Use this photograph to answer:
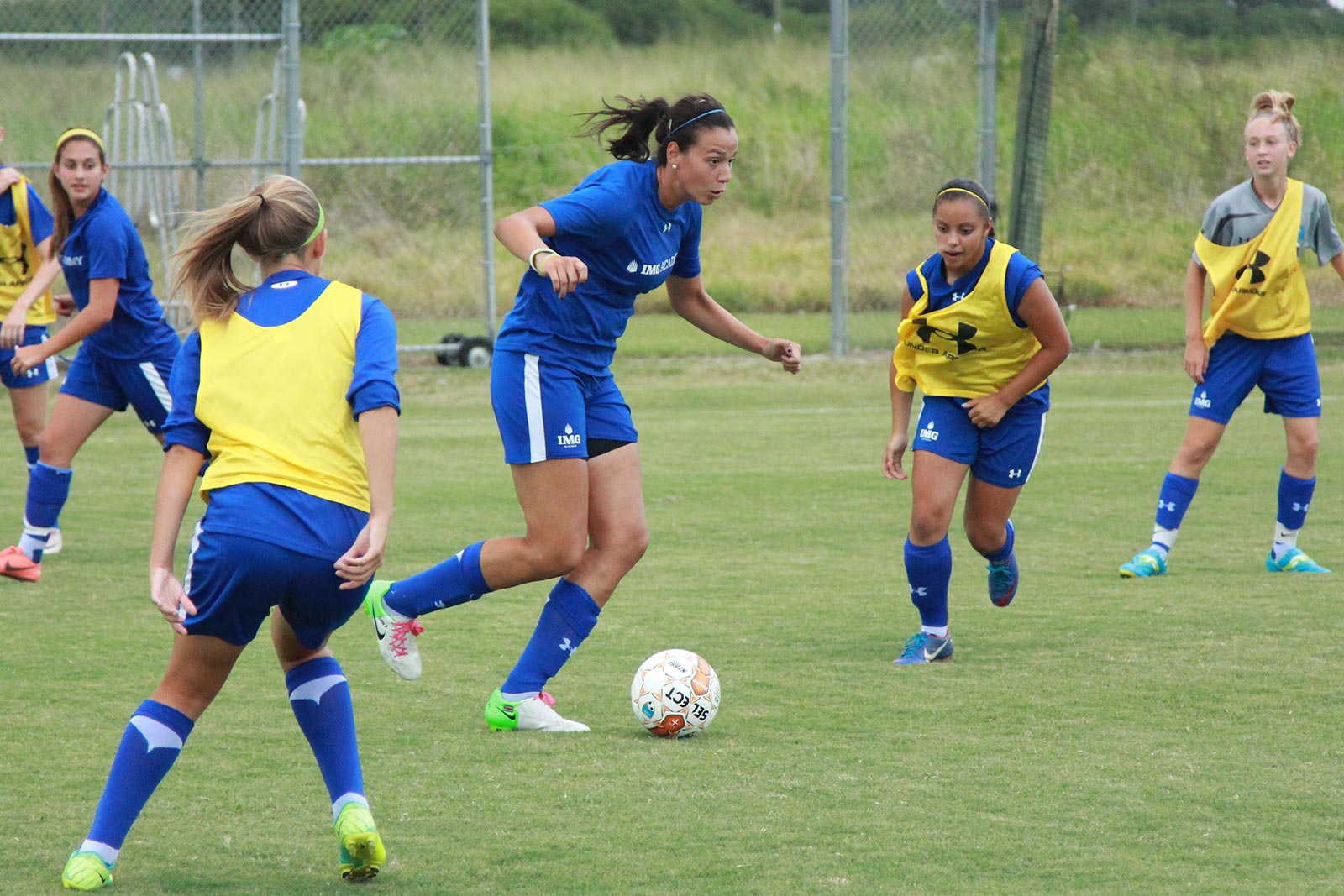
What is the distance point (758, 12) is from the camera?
42281mm

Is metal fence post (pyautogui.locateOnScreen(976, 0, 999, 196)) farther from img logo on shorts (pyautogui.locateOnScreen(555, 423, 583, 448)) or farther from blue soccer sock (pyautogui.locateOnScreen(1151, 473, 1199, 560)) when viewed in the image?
img logo on shorts (pyautogui.locateOnScreen(555, 423, 583, 448))

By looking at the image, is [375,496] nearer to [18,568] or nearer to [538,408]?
[538,408]

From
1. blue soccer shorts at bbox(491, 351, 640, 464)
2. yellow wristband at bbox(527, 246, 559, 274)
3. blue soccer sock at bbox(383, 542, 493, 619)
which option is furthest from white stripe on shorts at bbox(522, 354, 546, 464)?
yellow wristband at bbox(527, 246, 559, 274)

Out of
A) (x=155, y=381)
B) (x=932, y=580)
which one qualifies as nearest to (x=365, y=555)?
(x=932, y=580)

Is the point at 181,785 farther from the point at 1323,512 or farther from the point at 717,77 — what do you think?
the point at 717,77

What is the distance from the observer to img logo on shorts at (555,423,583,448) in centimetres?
460

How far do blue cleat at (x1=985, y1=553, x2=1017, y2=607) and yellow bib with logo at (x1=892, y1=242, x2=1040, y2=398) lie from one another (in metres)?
0.70

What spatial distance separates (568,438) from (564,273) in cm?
76

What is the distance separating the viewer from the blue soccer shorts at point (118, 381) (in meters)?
6.94

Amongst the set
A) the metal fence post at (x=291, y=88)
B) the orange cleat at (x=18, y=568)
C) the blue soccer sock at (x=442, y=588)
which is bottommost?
the orange cleat at (x=18, y=568)

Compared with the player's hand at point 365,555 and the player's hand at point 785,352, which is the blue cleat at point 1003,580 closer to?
the player's hand at point 785,352

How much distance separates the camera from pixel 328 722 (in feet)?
11.4

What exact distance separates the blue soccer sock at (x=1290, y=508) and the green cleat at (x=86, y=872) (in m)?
5.27

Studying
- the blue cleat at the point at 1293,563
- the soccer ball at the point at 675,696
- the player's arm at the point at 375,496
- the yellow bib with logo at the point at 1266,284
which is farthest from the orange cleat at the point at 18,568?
the blue cleat at the point at 1293,563
